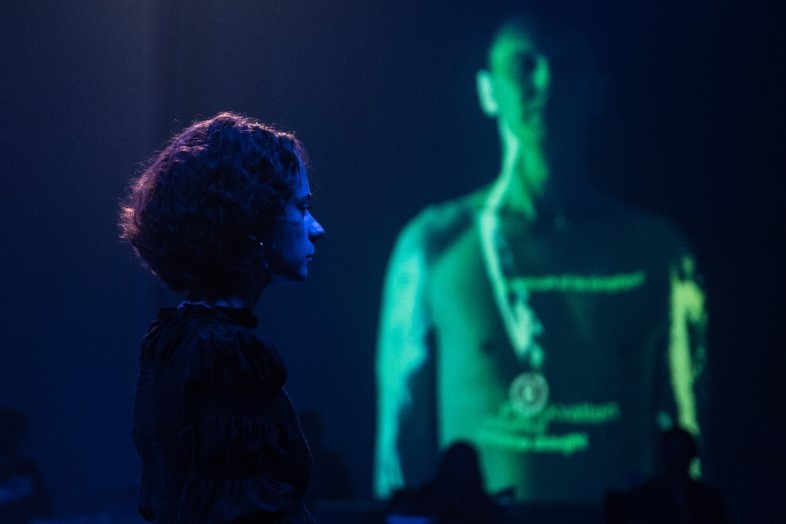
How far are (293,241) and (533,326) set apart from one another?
12.1 ft

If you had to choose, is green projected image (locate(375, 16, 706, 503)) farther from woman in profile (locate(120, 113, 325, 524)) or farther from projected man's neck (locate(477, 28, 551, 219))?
woman in profile (locate(120, 113, 325, 524))

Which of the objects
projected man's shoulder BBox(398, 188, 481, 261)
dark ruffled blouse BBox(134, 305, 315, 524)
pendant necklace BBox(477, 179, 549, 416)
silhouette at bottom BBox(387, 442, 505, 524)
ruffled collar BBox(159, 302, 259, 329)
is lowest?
silhouette at bottom BBox(387, 442, 505, 524)

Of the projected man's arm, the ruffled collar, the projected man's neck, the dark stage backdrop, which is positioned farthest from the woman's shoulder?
the projected man's neck

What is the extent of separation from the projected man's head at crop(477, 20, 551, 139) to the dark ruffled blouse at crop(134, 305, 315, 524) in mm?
3975

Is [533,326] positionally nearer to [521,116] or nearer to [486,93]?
[521,116]

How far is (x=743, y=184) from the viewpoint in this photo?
4.77 metres

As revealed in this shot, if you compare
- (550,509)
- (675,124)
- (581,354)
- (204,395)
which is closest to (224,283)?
(204,395)

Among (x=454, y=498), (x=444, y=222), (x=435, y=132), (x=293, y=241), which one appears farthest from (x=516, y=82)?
(x=293, y=241)

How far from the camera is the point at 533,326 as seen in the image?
468 centimetres

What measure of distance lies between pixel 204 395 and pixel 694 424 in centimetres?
408

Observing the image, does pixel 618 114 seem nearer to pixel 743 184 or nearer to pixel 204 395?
pixel 743 184

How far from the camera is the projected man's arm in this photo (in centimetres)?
467

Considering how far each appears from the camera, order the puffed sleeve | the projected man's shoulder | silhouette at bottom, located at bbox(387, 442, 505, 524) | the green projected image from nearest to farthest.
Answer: the puffed sleeve, silhouette at bottom, located at bbox(387, 442, 505, 524), the green projected image, the projected man's shoulder

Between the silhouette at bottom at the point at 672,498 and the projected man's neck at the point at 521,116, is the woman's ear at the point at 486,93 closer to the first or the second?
the projected man's neck at the point at 521,116
